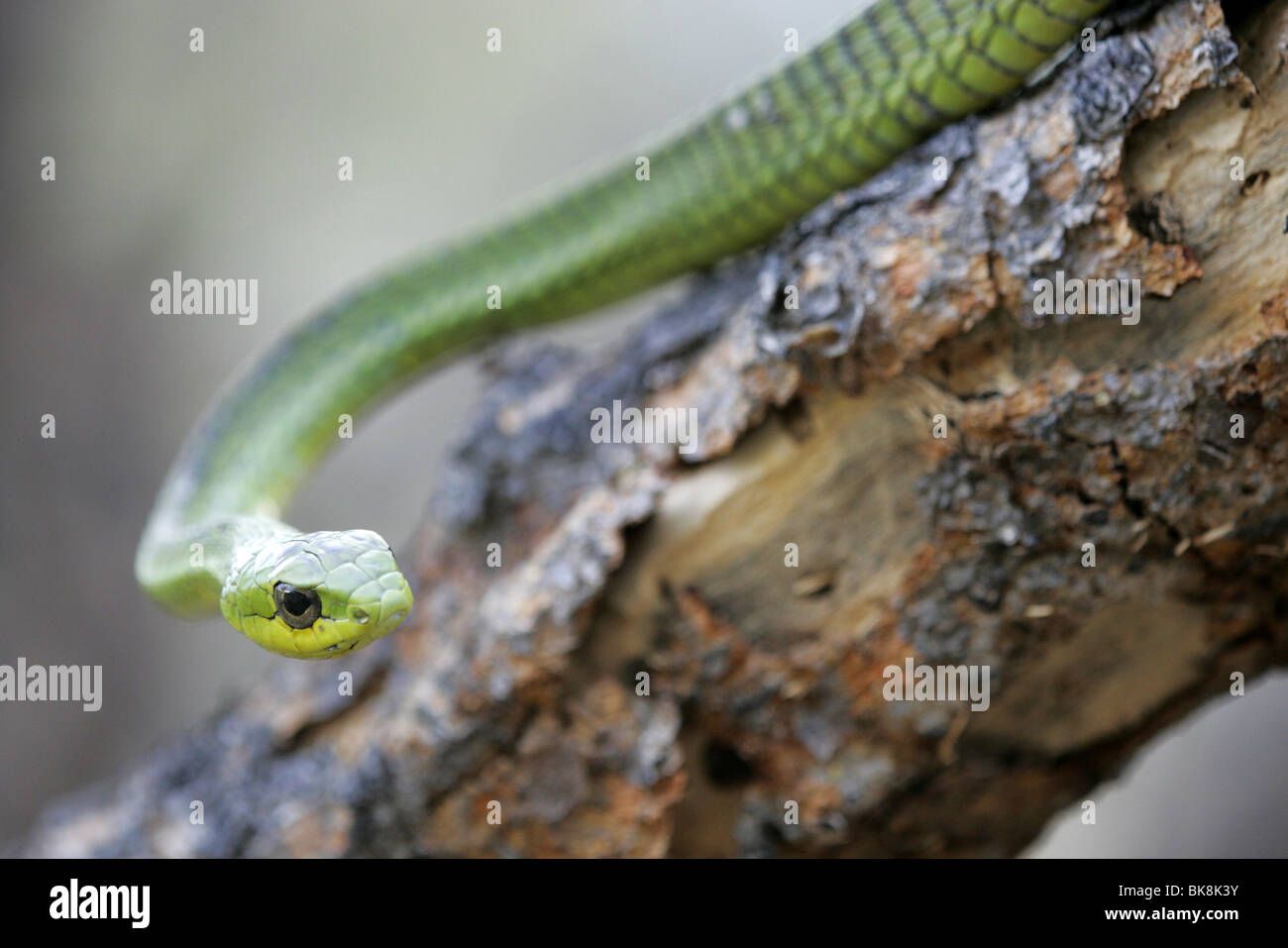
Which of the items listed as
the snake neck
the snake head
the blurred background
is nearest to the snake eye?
the snake head

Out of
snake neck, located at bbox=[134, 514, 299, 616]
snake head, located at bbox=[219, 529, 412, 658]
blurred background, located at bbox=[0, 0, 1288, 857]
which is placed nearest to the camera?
snake head, located at bbox=[219, 529, 412, 658]

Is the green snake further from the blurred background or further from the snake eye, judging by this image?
the blurred background

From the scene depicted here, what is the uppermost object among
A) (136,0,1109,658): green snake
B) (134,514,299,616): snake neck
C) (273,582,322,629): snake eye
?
(136,0,1109,658): green snake

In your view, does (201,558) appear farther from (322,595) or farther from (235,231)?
(235,231)

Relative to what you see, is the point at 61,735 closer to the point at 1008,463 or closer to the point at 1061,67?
the point at 1008,463

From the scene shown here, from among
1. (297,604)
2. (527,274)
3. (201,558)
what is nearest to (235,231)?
(527,274)

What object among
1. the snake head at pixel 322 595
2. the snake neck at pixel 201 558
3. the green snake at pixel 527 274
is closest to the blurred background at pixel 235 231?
the green snake at pixel 527 274

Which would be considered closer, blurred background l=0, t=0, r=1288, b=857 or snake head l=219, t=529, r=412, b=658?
snake head l=219, t=529, r=412, b=658
